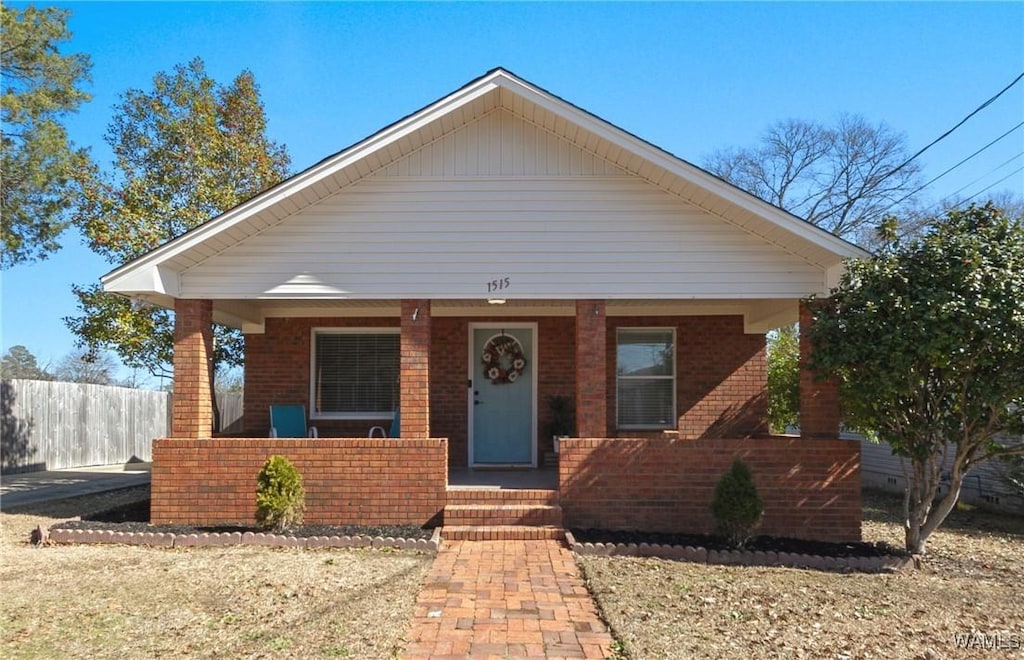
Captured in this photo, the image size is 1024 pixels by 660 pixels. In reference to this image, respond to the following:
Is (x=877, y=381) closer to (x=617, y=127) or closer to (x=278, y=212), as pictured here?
(x=617, y=127)

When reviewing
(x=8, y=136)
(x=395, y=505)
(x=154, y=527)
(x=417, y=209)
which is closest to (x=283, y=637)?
(x=395, y=505)

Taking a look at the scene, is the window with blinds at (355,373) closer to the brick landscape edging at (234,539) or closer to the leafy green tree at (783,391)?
the brick landscape edging at (234,539)

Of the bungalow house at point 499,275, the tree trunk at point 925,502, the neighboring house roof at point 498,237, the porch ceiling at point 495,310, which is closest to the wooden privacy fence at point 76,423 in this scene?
the porch ceiling at point 495,310

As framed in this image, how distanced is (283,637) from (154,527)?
4.65 metres

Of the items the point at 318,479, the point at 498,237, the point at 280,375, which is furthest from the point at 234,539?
the point at 498,237

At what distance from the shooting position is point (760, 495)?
9.41 m

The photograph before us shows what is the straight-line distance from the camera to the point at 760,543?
353 inches

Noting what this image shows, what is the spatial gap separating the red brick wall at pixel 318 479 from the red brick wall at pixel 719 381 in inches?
161

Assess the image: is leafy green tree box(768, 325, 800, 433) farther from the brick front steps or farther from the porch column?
the brick front steps

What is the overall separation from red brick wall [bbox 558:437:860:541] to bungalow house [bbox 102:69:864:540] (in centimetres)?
2

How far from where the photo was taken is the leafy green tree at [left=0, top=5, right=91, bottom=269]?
1775 centimetres

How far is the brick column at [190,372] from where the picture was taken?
9.73 meters

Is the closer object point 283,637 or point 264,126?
point 283,637

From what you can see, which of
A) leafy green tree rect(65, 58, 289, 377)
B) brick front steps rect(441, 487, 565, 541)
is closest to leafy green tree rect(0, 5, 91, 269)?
leafy green tree rect(65, 58, 289, 377)
